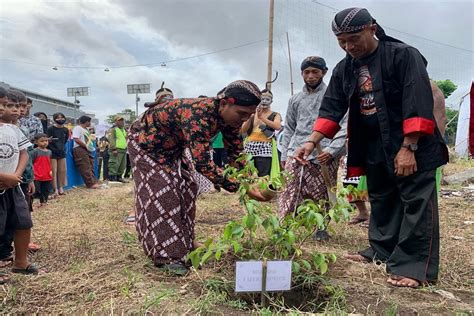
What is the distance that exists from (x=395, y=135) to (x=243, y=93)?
3.34 feet

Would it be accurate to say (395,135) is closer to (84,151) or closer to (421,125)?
(421,125)

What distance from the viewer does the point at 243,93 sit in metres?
2.48

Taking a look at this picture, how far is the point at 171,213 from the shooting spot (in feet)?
9.27

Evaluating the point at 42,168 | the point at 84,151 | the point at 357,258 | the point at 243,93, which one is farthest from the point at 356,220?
the point at 84,151

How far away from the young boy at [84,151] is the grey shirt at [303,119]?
19.1 feet

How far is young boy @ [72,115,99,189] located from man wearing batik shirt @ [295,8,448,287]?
6.80m

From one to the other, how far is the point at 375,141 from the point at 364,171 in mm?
255

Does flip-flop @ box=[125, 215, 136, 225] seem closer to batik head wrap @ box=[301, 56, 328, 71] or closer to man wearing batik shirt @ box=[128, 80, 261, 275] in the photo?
man wearing batik shirt @ box=[128, 80, 261, 275]

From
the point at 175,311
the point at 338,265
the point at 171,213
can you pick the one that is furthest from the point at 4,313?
the point at 338,265

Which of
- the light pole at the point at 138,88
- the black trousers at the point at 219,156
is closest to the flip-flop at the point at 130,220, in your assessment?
the black trousers at the point at 219,156

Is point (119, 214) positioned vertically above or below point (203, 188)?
below

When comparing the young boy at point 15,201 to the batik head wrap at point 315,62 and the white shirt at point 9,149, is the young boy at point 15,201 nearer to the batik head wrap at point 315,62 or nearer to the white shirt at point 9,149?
the white shirt at point 9,149

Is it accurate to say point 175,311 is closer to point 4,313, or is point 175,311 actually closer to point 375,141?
point 4,313

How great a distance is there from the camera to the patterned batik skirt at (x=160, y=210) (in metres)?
2.79
